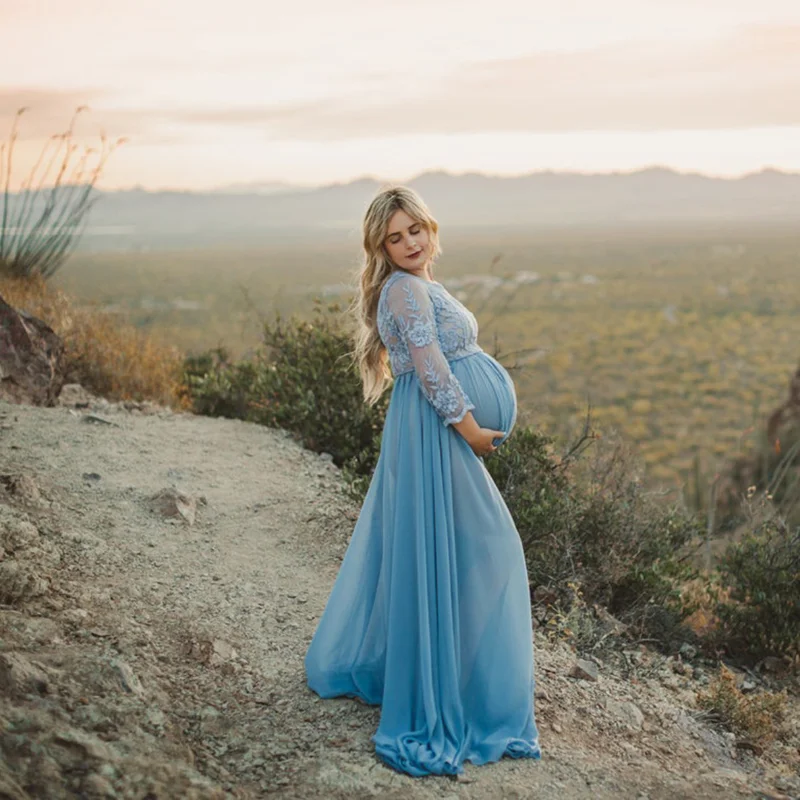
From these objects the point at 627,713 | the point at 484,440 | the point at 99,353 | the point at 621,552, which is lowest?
the point at 627,713

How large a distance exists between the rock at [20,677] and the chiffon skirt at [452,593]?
1.21 metres

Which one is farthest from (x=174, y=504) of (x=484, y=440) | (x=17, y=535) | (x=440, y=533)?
(x=484, y=440)

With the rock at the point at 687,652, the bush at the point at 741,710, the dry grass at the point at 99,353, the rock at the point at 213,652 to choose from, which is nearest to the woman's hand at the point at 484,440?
the rock at the point at 213,652

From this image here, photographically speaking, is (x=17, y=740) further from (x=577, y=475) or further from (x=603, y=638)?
(x=577, y=475)

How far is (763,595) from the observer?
5.80 meters

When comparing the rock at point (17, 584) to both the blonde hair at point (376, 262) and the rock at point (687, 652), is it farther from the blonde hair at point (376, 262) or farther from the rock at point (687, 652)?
the rock at point (687, 652)

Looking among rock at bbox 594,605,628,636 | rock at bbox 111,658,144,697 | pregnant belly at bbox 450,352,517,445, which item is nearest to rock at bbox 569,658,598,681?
rock at bbox 594,605,628,636

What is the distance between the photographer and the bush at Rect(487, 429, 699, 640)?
5719 mm

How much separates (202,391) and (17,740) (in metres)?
5.59

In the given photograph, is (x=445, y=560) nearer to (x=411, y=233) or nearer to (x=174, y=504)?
(x=411, y=233)

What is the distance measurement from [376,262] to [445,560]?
3.73ft

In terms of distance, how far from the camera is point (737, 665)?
583cm

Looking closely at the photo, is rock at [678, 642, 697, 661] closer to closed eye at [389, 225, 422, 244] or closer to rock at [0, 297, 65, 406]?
closed eye at [389, 225, 422, 244]

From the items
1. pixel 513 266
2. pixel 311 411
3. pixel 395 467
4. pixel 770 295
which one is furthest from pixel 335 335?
pixel 513 266
